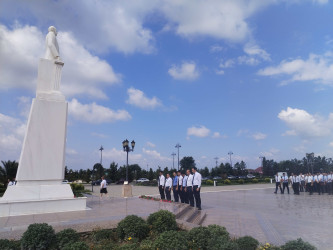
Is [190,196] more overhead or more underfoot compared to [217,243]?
more underfoot

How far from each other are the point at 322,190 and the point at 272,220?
45.2ft

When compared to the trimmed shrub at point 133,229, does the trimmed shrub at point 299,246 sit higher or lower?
higher

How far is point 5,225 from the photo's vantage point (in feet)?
21.8

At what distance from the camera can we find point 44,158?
31.6 ft

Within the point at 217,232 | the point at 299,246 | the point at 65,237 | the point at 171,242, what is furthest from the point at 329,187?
the point at 65,237

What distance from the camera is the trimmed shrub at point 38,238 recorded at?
15.4 feet

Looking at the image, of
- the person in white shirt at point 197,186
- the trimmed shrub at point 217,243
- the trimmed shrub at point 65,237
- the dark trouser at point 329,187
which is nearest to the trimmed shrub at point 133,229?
the trimmed shrub at point 65,237

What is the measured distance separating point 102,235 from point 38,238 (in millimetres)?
1311

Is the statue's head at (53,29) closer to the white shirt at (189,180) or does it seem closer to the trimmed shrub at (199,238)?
the white shirt at (189,180)

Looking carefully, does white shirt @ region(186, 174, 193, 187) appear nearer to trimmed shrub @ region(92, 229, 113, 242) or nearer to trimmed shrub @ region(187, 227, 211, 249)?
trimmed shrub @ region(92, 229, 113, 242)

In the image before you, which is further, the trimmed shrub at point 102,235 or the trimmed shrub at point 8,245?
the trimmed shrub at point 102,235

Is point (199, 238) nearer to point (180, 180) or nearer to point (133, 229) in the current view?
point (133, 229)

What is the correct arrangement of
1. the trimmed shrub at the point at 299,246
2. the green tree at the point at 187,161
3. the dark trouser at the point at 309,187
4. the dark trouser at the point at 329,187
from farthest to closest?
the green tree at the point at 187,161, the dark trouser at the point at 309,187, the dark trouser at the point at 329,187, the trimmed shrub at the point at 299,246

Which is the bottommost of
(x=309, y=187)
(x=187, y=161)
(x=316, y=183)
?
(x=309, y=187)
